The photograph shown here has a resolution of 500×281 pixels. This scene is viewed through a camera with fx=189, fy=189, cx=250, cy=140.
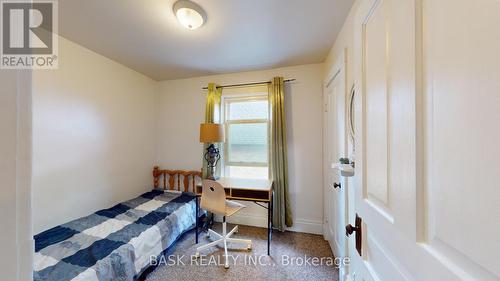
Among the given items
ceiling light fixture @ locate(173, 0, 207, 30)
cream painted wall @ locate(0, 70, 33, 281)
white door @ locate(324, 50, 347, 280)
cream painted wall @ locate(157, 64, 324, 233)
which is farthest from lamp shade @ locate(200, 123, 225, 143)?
cream painted wall @ locate(0, 70, 33, 281)

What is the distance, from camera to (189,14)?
1529mm

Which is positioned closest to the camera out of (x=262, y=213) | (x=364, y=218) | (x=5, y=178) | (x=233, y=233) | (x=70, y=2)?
(x=5, y=178)

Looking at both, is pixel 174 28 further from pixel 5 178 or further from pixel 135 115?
pixel 5 178

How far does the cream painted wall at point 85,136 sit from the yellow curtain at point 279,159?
2.06m

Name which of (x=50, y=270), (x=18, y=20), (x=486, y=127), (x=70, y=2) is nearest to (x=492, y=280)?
(x=486, y=127)

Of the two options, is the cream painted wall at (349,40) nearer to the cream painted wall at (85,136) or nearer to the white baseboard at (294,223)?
the white baseboard at (294,223)

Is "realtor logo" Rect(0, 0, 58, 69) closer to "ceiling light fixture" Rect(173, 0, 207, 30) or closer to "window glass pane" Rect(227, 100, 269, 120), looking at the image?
"ceiling light fixture" Rect(173, 0, 207, 30)

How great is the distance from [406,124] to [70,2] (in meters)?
2.31

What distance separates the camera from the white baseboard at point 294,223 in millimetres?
2580

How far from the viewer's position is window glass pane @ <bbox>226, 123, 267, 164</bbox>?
2.88 m

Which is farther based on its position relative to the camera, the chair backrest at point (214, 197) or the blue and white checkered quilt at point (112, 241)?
the chair backrest at point (214, 197)

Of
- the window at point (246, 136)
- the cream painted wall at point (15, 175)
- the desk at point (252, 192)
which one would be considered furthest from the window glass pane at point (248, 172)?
the cream painted wall at point (15, 175)

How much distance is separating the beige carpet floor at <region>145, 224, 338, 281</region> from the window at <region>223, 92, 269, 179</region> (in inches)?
38.7

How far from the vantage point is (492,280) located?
1.02 ft
